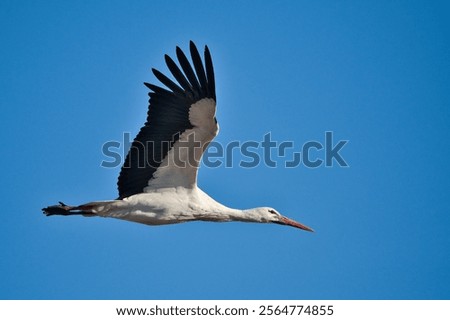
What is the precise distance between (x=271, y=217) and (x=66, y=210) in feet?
13.1

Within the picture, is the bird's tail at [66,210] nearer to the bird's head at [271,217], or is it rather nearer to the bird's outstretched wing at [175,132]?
the bird's outstretched wing at [175,132]

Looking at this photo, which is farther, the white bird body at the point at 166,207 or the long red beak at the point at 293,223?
the long red beak at the point at 293,223

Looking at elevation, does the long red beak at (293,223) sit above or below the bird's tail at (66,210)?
above

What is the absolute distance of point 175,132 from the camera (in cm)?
1434

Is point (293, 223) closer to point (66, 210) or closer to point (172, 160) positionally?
point (172, 160)

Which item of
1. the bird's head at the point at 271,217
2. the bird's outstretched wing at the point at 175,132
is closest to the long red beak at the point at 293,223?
the bird's head at the point at 271,217

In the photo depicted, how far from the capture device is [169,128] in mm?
14344

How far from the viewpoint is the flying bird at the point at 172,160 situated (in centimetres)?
1391

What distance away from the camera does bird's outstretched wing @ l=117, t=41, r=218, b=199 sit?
45.5 ft

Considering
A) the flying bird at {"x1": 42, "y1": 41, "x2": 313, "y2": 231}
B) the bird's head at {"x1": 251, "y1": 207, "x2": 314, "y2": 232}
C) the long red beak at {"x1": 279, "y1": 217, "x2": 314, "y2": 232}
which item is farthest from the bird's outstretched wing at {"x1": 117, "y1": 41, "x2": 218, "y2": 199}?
the long red beak at {"x1": 279, "y1": 217, "x2": 314, "y2": 232}

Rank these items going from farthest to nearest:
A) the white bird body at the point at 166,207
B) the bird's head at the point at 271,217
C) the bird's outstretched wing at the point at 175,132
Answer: the bird's head at the point at 271,217 < the white bird body at the point at 166,207 < the bird's outstretched wing at the point at 175,132

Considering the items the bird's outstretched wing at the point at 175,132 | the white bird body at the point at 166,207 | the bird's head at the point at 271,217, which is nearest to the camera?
the bird's outstretched wing at the point at 175,132

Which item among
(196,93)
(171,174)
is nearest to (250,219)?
(171,174)
